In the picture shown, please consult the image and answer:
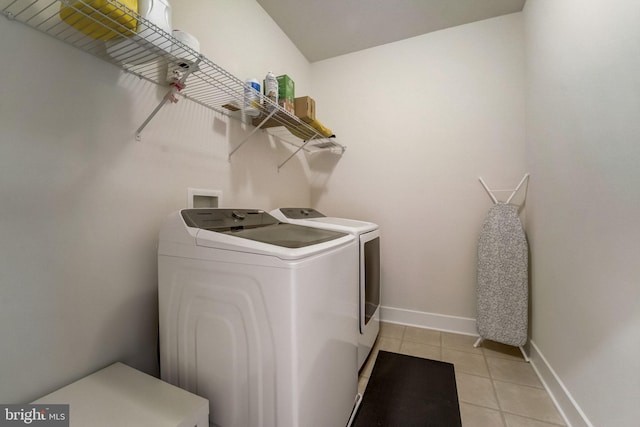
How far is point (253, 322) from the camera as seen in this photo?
0.84 metres

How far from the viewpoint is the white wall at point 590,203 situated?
3.01 ft

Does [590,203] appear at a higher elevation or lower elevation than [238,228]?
higher

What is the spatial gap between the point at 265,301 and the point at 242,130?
1.33m

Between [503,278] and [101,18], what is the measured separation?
262cm

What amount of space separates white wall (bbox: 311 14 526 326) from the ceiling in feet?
0.35

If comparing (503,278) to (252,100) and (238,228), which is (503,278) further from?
(252,100)

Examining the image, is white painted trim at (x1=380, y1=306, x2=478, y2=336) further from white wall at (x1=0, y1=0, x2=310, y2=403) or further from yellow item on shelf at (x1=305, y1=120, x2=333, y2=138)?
white wall at (x1=0, y1=0, x2=310, y2=403)

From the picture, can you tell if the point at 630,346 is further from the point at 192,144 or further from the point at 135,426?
the point at 192,144

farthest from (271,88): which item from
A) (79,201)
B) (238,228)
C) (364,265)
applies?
(364,265)

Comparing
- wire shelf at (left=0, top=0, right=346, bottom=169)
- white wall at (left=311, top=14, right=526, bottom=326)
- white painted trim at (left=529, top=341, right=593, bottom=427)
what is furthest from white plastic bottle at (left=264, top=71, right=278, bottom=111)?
white painted trim at (left=529, top=341, right=593, bottom=427)

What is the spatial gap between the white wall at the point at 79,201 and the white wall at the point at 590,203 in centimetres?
190

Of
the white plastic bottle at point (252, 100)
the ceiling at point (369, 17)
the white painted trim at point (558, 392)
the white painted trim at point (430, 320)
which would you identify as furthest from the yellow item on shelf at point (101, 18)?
the white painted trim at point (430, 320)

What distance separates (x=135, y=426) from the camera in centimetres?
71

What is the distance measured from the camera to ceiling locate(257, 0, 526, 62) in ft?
6.34
